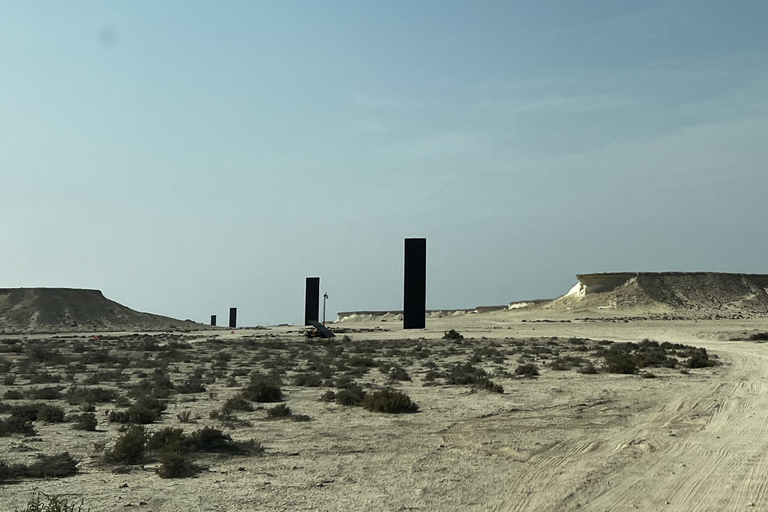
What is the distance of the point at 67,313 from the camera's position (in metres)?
95.9

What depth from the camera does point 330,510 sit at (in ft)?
24.0

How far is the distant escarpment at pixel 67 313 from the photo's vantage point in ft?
298

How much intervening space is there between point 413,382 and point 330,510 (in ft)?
42.1

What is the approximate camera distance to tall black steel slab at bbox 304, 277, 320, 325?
62.3m

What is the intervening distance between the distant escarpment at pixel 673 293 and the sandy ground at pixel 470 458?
77140 mm

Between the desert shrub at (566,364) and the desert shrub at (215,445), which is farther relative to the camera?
the desert shrub at (566,364)

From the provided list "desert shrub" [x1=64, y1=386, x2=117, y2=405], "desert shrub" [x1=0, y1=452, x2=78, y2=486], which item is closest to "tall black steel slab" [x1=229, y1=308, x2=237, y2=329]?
"desert shrub" [x1=64, y1=386, x2=117, y2=405]

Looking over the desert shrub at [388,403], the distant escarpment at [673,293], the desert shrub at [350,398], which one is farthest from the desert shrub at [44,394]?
the distant escarpment at [673,293]

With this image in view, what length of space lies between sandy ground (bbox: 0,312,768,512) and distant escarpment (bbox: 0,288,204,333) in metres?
80.5

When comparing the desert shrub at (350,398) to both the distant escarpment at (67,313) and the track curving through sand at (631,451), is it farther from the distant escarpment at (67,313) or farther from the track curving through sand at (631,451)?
the distant escarpment at (67,313)

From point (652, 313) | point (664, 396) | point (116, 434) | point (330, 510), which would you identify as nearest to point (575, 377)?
point (664, 396)

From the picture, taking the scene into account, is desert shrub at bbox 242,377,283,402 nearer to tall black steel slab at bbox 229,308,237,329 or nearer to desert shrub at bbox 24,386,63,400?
desert shrub at bbox 24,386,63,400

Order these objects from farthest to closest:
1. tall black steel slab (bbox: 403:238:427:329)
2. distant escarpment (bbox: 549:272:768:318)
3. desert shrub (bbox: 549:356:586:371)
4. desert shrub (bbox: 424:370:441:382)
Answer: distant escarpment (bbox: 549:272:768:318) < tall black steel slab (bbox: 403:238:427:329) < desert shrub (bbox: 549:356:586:371) < desert shrub (bbox: 424:370:441:382)

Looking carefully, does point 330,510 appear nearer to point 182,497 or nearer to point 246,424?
point 182,497
